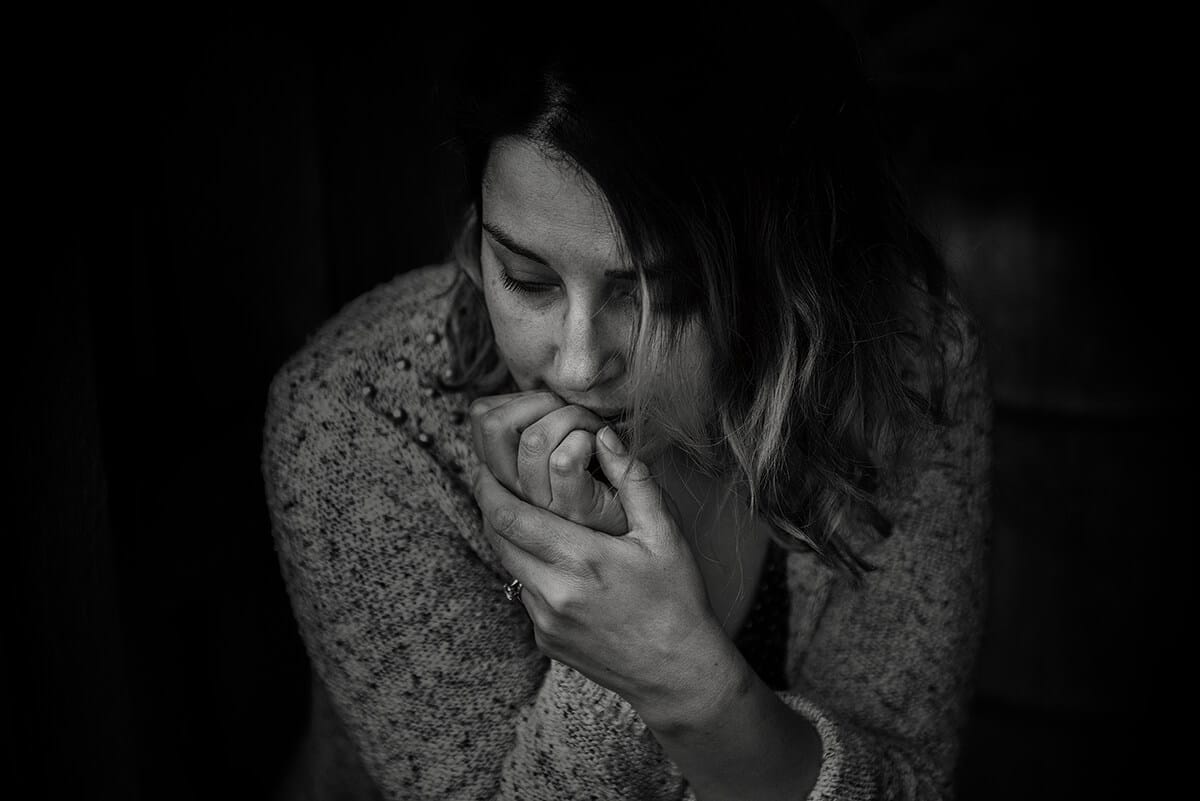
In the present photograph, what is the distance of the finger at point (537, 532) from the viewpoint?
34.0 inches

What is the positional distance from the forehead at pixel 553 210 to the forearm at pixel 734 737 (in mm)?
356

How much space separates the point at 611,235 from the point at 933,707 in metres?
0.67

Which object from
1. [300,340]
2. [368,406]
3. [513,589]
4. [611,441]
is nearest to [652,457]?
[611,441]

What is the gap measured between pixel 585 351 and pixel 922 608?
524 millimetres

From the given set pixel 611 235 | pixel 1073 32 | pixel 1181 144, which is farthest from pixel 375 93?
pixel 1181 144

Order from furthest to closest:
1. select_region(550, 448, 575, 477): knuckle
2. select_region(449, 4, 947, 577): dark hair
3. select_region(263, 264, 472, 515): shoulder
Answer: select_region(263, 264, 472, 515): shoulder → select_region(550, 448, 575, 477): knuckle → select_region(449, 4, 947, 577): dark hair

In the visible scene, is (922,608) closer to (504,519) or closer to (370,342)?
(504,519)

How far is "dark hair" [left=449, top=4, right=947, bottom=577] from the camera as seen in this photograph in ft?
2.51

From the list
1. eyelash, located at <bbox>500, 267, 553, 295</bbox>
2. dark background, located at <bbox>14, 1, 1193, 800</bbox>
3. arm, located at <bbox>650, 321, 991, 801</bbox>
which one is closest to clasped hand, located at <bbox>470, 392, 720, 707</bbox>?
eyelash, located at <bbox>500, 267, 553, 295</bbox>

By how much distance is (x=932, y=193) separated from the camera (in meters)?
1.65

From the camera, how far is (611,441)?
896 millimetres

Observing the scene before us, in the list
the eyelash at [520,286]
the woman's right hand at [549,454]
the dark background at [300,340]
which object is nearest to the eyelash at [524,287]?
the eyelash at [520,286]

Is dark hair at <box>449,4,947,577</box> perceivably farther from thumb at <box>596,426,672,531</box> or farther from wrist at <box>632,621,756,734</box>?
wrist at <box>632,621,756,734</box>

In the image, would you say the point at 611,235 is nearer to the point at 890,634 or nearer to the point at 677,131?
the point at 677,131
